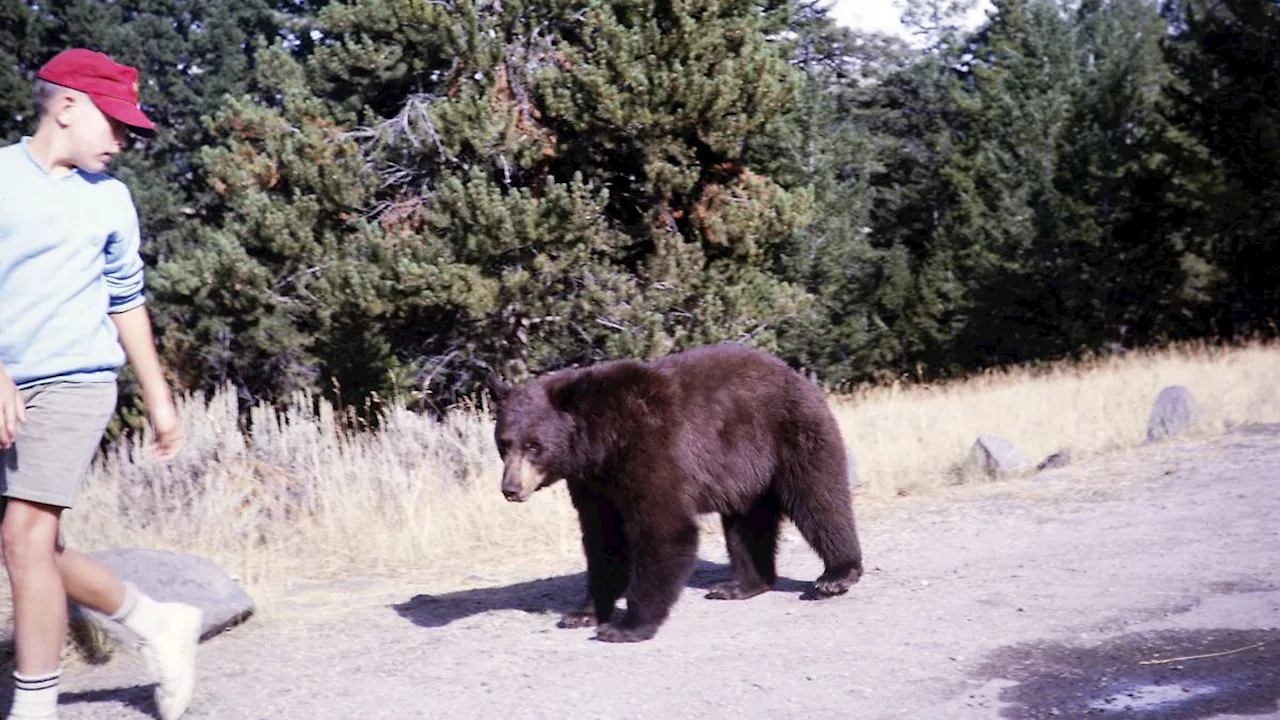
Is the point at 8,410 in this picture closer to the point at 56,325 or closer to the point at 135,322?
the point at 56,325

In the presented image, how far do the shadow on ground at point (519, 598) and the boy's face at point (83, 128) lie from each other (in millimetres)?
2734

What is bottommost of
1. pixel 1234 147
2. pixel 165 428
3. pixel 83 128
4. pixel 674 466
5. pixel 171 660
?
pixel 171 660

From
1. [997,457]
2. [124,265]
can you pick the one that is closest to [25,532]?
[124,265]

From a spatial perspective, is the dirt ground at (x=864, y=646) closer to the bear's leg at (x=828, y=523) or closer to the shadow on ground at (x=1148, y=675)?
the shadow on ground at (x=1148, y=675)

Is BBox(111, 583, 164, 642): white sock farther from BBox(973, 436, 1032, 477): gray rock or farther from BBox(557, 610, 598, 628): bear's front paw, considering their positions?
BBox(973, 436, 1032, 477): gray rock

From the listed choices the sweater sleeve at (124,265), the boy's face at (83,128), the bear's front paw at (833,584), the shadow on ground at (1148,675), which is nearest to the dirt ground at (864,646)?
the shadow on ground at (1148,675)

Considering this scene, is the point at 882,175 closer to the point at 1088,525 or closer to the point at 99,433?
the point at 1088,525

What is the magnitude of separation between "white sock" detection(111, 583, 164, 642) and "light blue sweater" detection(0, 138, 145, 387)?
0.77 meters

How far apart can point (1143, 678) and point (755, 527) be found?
2.24 m

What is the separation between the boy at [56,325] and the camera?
3.98 metres

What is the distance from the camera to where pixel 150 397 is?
4316 millimetres

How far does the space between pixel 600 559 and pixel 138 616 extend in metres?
2.14

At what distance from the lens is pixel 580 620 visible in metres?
5.94

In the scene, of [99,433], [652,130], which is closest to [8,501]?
[99,433]
